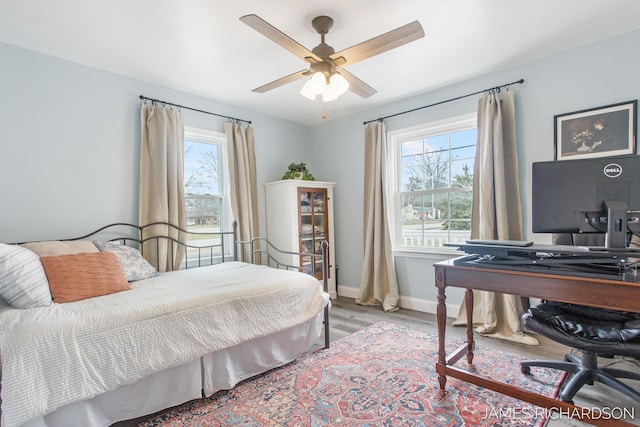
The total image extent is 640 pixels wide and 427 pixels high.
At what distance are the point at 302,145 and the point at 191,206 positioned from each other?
1.84 meters

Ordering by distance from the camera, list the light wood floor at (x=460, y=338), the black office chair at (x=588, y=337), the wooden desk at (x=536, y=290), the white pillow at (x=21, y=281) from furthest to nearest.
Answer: the light wood floor at (x=460, y=338) → the white pillow at (x=21, y=281) → the black office chair at (x=588, y=337) → the wooden desk at (x=536, y=290)

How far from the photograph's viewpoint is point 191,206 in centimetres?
338

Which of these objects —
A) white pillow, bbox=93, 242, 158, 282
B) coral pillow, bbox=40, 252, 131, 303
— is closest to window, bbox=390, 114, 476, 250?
white pillow, bbox=93, 242, 158, 282

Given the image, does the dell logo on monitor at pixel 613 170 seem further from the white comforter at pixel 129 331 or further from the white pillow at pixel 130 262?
the white pillow at pixel 130 262

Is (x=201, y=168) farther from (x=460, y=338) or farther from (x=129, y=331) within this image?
(x=460, y=338)

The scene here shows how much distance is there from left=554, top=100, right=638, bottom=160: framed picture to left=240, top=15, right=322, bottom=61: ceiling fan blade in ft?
7.10

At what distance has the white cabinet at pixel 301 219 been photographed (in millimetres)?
3770

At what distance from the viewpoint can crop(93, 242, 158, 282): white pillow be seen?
2463mm

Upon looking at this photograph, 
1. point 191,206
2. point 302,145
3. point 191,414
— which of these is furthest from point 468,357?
point 302,145

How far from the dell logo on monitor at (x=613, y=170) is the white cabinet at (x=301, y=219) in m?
2.75

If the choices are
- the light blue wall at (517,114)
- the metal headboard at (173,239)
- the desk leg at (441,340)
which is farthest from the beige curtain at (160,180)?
the desk leg at (441,340)

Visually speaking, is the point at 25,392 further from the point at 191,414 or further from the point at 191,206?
the point at 191,206

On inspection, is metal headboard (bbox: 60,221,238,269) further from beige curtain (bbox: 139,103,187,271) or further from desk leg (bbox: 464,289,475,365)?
desk leg (bbox: 464,289,475,365)

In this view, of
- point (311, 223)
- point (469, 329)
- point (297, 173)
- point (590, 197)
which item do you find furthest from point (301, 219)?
point (590, 197)
